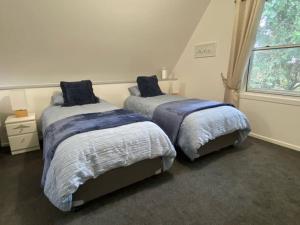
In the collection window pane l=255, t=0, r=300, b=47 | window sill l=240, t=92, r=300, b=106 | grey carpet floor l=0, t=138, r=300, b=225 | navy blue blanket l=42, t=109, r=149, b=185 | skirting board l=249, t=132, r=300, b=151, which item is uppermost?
window pane l=255, t=0, r=300, b=47

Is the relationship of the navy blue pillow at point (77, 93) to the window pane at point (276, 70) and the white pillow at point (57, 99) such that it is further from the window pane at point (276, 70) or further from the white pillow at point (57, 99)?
the window pane at point (276, 70)

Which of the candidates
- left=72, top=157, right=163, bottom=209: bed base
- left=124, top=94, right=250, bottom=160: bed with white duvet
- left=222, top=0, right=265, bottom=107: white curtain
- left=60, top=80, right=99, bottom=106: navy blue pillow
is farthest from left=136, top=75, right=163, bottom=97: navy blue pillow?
left=72, top=157, right=163, bottom=209: bed base

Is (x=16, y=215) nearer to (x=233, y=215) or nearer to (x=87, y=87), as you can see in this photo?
(x=233, y=215)

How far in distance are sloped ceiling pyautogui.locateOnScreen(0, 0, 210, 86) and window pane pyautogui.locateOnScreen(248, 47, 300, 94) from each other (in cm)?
145

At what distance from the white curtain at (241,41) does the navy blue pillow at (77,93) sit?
2292 mm

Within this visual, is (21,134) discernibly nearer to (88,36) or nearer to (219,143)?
(88,36)

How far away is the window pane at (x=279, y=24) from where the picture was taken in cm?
260

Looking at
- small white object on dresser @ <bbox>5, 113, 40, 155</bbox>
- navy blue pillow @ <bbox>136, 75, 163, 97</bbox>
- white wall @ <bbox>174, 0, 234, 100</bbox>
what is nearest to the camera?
small white object on dresser @ <bbox>5, 113, 40, 155</bbox>

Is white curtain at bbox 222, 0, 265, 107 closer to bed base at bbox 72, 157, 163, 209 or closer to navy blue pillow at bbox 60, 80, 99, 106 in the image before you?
bed base at bbox 72, 157, 163, 209

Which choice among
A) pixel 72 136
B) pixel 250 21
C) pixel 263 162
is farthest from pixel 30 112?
pixel 250 21

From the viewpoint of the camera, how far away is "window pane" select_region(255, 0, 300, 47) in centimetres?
260

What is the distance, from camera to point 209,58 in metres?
3.72

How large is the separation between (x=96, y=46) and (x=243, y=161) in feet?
9.01

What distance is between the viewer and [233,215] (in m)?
1.56
